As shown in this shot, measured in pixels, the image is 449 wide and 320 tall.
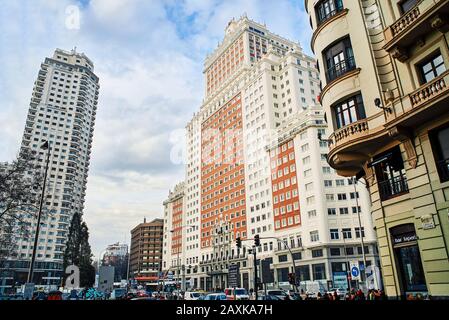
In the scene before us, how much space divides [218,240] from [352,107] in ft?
276

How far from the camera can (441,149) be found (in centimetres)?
1255

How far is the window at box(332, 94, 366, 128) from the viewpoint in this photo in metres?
16.2

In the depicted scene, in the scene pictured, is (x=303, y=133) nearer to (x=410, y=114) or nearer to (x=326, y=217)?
(x=326, y=217)

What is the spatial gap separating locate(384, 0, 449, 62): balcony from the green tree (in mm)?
72728

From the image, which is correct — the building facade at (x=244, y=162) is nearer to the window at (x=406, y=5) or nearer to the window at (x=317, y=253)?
the window at (x=317, y=253)

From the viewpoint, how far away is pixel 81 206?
124500 mm

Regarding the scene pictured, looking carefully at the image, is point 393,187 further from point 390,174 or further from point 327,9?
point 327,9

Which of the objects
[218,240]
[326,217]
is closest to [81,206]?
[218,240]

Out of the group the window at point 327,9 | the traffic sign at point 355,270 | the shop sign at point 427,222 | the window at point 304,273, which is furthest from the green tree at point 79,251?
the shop sign at point 427,222

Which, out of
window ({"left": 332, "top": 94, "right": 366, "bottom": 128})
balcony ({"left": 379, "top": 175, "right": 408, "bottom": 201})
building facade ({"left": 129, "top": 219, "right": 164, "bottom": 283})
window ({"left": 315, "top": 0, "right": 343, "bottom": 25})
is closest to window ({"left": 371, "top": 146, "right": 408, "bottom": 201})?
balcony ({"left": 379, "top": 175, "right": 408, "bottom": 201})

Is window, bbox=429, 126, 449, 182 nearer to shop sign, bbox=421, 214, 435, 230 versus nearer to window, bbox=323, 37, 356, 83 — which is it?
shop sign, bbox=421, 214, 435, 230

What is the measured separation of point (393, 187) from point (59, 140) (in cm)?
12847

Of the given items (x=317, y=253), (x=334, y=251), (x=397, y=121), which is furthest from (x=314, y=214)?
(x=397, y=121)
